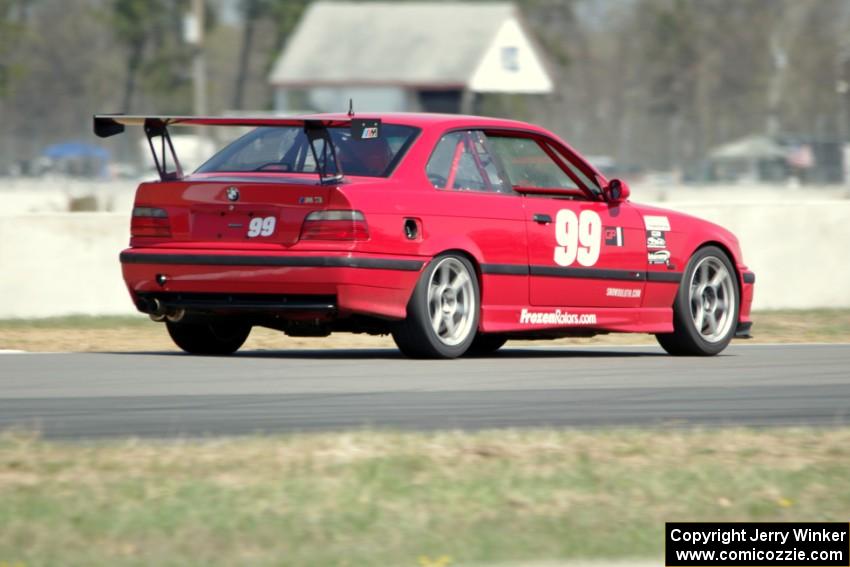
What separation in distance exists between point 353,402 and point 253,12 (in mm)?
78710

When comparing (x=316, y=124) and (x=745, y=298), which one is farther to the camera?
(x=745, y=298)

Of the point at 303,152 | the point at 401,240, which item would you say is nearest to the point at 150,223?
the point at 303,152

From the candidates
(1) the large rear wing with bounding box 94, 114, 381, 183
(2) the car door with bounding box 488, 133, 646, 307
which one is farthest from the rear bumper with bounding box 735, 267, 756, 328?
(1) the large rear wing with bounding box 94, 114, 381, 183

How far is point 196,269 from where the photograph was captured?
9.55 metres

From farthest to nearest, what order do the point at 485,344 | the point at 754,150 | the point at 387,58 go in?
the point at 754,150, the point at 387,58, the point at 485,344

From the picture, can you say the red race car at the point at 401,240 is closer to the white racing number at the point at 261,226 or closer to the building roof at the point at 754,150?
the white racing number at the point at 261,226

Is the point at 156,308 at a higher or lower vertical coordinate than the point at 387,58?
lower

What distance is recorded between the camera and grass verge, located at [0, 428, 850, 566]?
504cm

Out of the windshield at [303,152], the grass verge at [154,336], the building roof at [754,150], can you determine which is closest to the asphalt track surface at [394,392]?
the windshield at [303,152]

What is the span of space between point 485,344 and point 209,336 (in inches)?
72.5

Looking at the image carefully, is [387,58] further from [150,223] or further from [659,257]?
[150,223]

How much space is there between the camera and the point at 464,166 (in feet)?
33.4

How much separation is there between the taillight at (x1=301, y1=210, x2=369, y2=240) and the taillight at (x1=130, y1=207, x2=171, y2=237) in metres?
0.91

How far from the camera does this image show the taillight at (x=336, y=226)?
9281mm
